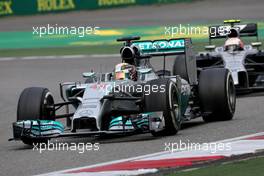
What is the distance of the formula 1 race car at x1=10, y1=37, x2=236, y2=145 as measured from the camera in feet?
46.0

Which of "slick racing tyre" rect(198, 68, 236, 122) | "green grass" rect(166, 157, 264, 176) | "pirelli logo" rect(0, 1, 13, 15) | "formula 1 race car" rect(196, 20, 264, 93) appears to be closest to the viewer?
"green grass" rect(166, 157, 264, 176)

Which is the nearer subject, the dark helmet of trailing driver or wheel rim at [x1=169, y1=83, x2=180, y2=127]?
wheel rim at [x1=169, y1=83, x2=180, y2=127]

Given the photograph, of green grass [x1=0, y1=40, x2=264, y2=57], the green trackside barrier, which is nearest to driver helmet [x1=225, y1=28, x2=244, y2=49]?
green grass [x1=0, y1=40, x2=264, y2=57]

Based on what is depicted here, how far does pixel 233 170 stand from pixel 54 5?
3438 cm

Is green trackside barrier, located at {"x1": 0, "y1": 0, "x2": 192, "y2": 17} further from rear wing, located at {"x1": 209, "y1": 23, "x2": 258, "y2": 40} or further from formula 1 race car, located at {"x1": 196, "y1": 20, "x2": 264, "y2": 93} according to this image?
rear wing, located at {"x1": 209, "y1": 23, "x2": 258, "y2": 40}

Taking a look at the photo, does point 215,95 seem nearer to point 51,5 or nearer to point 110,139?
point 110,139

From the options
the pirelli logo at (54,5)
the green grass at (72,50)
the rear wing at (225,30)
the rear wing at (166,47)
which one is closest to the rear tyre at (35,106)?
the rear wing at (166,47)

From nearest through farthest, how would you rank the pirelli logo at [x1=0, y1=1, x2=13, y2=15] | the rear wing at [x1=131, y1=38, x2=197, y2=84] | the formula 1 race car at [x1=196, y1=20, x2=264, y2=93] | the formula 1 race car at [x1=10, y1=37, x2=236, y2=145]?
the formula 1 race car at [x1=10, y1=37, x2=236, y2=145], the rear wing at [x1=131, y1=38, x2=197, y2=84], the formula 1 race car at [x1=196, y1=20, x2=264, y2=93], the pirelli logo at [x1=0, y1=1, x2=13, y2=15]

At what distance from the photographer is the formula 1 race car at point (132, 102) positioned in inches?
552

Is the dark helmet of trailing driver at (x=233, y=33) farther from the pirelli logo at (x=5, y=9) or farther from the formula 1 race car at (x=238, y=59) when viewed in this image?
the pirelli logo at (x=5, y=9)

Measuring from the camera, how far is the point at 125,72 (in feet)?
51.2

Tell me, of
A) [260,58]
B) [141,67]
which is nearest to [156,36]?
[260,58]

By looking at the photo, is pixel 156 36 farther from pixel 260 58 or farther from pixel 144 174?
pixel 144 174

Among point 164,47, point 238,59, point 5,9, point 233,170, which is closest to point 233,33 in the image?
point 238,59
